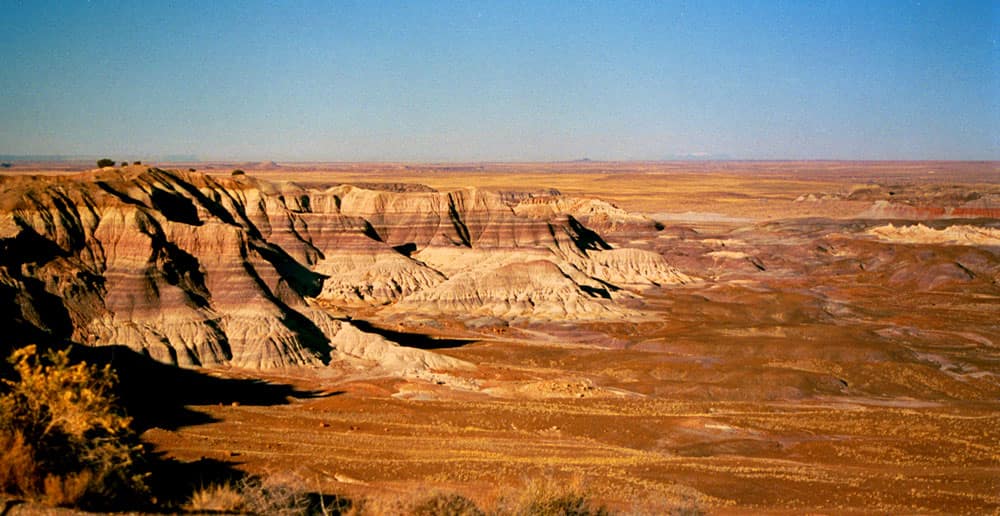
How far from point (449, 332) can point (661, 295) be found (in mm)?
29419

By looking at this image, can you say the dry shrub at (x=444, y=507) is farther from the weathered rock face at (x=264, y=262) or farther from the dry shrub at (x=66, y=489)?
the weathered rock face at (x=264, y=262)

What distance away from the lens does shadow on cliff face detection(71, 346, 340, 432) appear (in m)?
39.3

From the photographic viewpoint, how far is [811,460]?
3544 centimetres

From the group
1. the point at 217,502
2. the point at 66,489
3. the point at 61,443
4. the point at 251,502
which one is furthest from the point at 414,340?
the point at 66,489

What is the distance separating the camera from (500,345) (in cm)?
6406

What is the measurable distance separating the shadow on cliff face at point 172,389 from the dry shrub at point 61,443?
19.9 m

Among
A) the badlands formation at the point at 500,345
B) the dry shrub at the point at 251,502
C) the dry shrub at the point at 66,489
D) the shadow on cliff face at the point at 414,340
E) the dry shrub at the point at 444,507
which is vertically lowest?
the shadow on cliff face at the point at 414,340

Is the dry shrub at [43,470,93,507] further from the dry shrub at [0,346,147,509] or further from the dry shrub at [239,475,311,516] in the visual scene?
the dry shrub at [239,475,311,516]

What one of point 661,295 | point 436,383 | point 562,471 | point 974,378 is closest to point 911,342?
point 974,378

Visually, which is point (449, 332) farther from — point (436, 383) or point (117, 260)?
point (117, 260)

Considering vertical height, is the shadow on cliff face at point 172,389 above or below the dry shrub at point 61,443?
below

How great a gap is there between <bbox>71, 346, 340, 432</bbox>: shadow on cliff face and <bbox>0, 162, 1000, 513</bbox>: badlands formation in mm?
322

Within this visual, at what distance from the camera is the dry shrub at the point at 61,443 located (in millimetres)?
17375

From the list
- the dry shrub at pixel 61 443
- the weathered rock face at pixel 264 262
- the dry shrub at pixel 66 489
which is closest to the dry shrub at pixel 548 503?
the dry shrub at pixel 61 443
